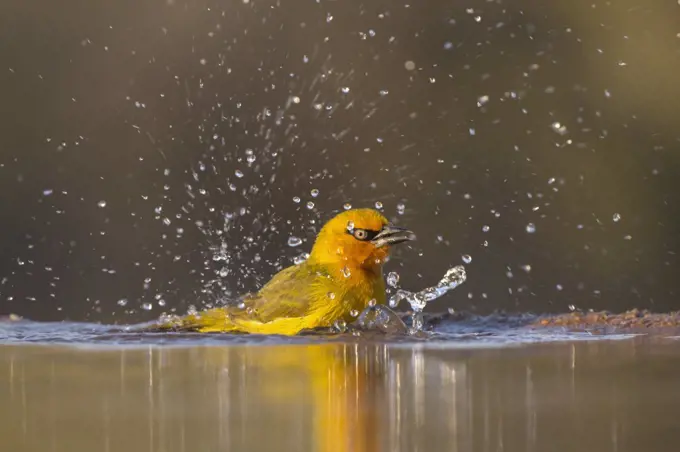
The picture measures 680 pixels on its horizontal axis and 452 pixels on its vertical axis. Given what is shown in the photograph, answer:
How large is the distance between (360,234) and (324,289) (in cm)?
45

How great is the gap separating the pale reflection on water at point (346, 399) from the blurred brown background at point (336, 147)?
467 cm

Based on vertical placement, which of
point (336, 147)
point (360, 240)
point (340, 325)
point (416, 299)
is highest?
point (336, 147)

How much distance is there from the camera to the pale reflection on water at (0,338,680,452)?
2.89m

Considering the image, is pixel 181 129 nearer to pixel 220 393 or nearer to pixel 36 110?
pixel 36 110

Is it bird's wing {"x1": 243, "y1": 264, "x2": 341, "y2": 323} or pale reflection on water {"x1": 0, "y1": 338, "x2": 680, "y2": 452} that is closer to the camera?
pale reflection on water {"x1": 0, "y1": 338, "x2": 680, "y2": 452}

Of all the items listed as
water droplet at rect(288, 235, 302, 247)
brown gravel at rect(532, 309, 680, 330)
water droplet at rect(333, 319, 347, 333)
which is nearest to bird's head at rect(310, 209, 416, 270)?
water droplet at rect(333, 319, 347, 333)

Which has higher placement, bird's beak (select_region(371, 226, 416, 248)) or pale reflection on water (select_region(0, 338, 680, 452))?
bird's beak (select_region(371, 226, 416, 248))

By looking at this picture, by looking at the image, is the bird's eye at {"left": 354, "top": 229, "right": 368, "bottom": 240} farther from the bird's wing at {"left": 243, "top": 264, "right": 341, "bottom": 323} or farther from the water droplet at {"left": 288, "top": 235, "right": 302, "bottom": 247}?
Result: the water droplet at {"left": 288, "top": 235, "right": 302, "bottom": 247}

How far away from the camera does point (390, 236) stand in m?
6.62

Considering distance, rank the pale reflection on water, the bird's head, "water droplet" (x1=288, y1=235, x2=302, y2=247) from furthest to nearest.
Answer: "water droplet" (x1=288, y1=235, x2=302, y2=247)
the bird's head
the pale reflection on water

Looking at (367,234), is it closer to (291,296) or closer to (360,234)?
(360,234)

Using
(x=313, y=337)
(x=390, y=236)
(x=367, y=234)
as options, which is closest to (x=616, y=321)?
(x=390, y=236)

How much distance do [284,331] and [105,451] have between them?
3.47m

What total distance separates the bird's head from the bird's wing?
0.12 meters
